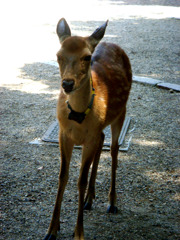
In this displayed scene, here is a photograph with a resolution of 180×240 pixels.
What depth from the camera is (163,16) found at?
1566 centimetres

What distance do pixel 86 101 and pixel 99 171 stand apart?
162cm

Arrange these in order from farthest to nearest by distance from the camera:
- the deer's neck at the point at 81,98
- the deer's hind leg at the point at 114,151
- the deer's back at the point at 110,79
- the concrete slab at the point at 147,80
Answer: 1. the concrete slab at the point at 147,80
2. the deer's hind leg at the point at 114,151
3. the deer's back at the point at 110,79
4. the deer's neck at the point at 81,98

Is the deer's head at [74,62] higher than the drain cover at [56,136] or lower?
higher

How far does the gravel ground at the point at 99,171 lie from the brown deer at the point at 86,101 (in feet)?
0.76

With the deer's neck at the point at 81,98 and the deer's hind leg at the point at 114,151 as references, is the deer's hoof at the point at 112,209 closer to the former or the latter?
the deer's hind leg at the point at 114,151

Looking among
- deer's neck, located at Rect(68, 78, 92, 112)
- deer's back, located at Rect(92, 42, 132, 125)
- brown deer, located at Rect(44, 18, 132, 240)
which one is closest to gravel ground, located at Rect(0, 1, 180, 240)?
brown deer, located at Rect(44, 18, 132, 240)

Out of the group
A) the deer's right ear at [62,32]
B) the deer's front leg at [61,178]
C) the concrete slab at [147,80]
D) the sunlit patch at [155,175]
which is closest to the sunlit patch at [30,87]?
the concrete slab at [147,80]

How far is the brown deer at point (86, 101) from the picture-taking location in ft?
9.34

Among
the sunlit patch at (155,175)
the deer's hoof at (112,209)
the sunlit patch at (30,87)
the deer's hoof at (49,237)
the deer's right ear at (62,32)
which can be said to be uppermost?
the deer's right ear at (62,32)

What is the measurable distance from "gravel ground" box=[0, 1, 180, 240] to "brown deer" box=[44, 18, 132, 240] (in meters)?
0.23

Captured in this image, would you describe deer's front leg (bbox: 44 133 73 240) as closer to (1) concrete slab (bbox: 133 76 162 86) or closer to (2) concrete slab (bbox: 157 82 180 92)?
(2) concrete slab (bbox: 157 82 180 92)

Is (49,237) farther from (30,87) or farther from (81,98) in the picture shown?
(30,87)

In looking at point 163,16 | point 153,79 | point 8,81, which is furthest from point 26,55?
point 163,16

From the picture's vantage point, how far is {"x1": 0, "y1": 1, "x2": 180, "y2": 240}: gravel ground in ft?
11.4
